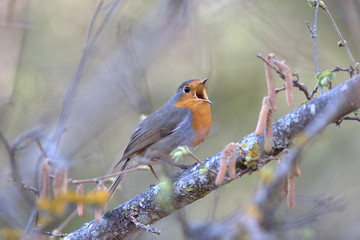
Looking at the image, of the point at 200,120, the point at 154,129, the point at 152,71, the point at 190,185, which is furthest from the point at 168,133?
the point at 152,71

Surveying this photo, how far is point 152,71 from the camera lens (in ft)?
27.2

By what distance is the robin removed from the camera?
15.8 ft

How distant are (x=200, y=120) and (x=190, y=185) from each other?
1.73 m

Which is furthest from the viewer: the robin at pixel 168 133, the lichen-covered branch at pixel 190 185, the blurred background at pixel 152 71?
A: the blurred background at pixel 152 71

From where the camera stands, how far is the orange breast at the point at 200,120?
4832mm

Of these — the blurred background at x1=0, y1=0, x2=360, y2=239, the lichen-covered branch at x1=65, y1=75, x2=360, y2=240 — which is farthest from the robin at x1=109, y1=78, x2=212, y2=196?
the lichen-covered branch at x1=65, y1=75, x2=360, y2=240

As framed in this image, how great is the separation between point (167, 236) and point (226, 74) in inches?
194

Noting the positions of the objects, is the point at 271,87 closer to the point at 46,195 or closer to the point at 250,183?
the point at 46,195

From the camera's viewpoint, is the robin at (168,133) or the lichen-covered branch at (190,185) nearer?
the lichen-covered branch at (190,185)

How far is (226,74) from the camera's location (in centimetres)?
804

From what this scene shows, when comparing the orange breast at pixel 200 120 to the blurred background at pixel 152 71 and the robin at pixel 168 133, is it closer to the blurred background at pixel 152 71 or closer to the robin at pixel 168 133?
the robin at pixel 168 133

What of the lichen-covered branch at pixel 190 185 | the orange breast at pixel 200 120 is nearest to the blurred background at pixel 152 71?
the orange breast at pixel 200 120

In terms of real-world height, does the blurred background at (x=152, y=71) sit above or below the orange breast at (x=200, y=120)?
above

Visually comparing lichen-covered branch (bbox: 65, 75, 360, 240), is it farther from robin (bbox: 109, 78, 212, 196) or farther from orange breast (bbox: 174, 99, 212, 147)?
orange breast (bbox: 174, 99, 212, 147)
